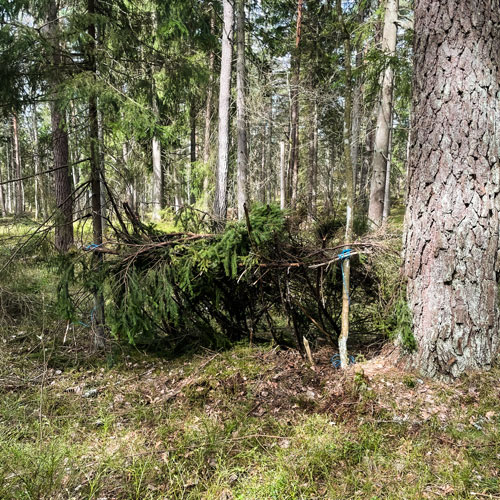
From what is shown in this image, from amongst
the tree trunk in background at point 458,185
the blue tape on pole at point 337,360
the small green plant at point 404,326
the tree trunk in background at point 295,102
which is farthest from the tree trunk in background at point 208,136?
the tree trunk in background at point 458,185

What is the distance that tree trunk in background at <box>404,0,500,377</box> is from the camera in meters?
3.21

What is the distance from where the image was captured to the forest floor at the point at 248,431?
2.42m

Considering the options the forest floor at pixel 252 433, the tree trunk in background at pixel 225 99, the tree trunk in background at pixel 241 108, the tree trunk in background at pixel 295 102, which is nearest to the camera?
the forest floor at pixel 252 433

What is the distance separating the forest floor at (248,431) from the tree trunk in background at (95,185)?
0.59m

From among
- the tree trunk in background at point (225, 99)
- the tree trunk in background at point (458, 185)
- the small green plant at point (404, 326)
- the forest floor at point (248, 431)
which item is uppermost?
the tree trunk in background at point (225, 99)

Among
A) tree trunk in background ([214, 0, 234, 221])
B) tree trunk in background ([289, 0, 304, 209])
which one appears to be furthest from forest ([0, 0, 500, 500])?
tree trunk in background ([289, 0, 304, 209])

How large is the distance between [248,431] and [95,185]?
12.9 feet

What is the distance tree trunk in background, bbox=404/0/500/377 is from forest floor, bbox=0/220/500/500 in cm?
40

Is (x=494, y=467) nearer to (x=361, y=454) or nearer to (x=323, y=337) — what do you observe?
(x=361, y=454)

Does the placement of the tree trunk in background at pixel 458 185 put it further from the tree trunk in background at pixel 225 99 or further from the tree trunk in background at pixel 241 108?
the tree trunk in background at pixel 241 108

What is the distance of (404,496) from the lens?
2.27 m

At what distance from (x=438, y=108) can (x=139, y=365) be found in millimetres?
4509

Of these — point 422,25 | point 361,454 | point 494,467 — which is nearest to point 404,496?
point 361,454

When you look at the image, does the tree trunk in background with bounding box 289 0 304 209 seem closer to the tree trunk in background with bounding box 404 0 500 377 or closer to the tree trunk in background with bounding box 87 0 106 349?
the tree trunk in background with bounding box 87 0 106 349
